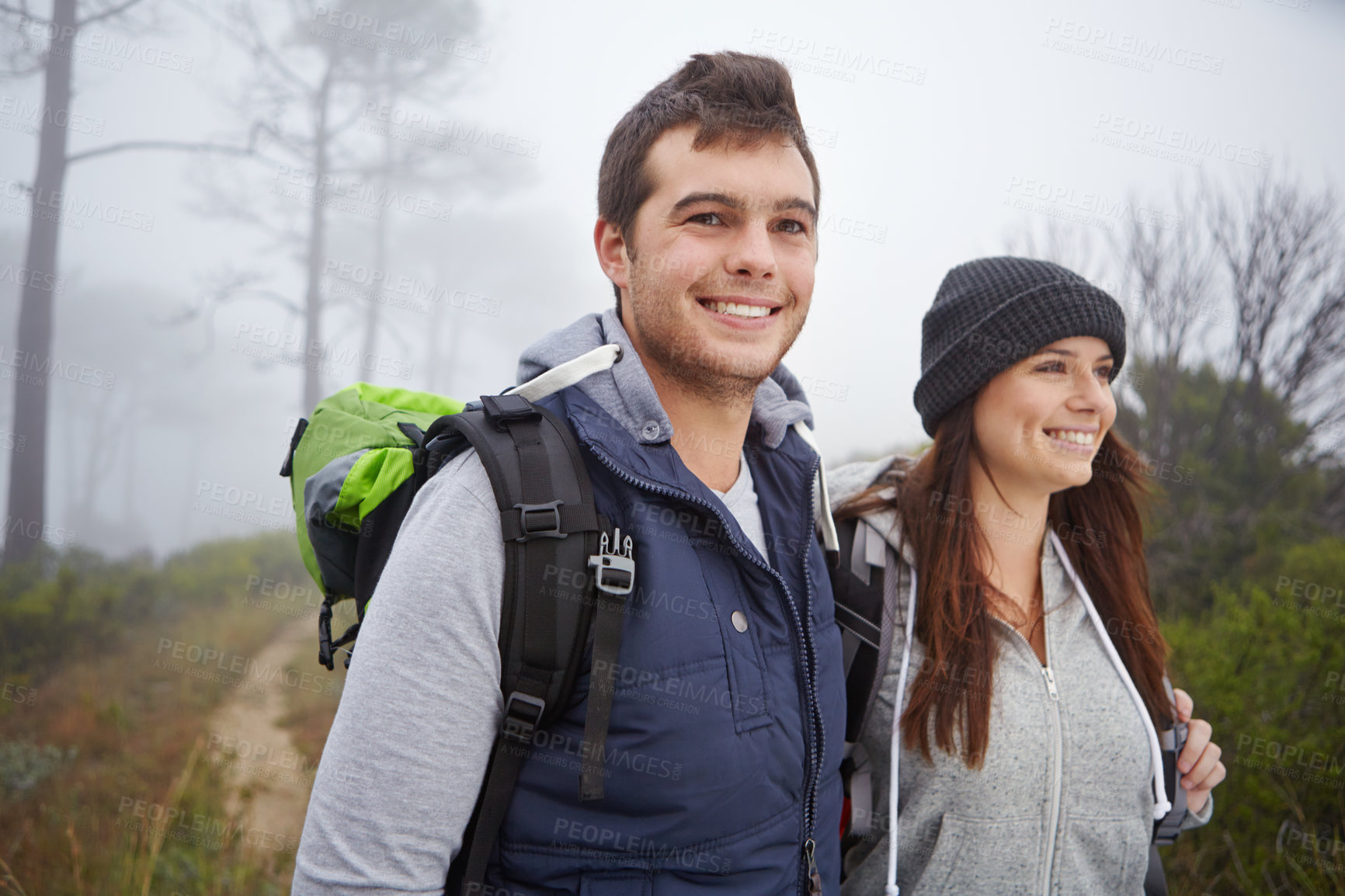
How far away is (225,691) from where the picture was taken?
6.01 meters

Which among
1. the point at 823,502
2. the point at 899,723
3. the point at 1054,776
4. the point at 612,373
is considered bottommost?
the point at 1054,776

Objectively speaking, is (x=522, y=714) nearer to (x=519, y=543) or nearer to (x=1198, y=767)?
(x=519, y=543)

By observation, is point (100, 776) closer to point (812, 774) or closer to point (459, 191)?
point (812, 774)

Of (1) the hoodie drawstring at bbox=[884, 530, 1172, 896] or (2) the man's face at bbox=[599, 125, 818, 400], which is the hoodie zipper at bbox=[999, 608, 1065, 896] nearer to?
(1) the hoodie drawstring at bbox=[884, 530, 1172, 896]

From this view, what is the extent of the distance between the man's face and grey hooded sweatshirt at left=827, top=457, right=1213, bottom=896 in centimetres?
92

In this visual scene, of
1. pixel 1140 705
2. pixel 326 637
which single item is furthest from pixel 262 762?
pixel 1140 705

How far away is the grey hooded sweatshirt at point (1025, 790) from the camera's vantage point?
1952 mm

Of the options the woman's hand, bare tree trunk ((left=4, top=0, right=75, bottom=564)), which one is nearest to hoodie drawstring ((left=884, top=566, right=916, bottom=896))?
the woman's hand

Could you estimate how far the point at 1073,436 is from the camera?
2180mm

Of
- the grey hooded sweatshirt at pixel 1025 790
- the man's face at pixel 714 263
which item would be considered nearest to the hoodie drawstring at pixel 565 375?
the man's face at pixel 714 263

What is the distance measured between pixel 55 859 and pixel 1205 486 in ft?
27.4

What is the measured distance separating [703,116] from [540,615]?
120 centimetres

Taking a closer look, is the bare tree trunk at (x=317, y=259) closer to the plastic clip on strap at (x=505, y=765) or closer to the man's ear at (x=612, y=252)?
the man's ear at (x=612, y=252)

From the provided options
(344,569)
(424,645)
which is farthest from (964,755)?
(344,569)
